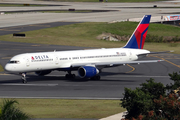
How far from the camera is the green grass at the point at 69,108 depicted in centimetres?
2800

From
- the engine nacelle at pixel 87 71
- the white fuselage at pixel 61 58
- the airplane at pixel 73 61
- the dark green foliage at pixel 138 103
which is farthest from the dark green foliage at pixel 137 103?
the white fuselage at pixel 61 58

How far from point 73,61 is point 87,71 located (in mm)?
3065

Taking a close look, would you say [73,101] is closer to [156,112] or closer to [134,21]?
[156,112]

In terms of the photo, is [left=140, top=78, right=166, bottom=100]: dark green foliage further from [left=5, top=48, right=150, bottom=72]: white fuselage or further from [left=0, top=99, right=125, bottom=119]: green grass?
[left=5, top=48, right=150, bottom=72]: white fuselage

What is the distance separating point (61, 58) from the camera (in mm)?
44906

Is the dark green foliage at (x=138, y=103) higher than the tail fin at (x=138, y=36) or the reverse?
the reverse

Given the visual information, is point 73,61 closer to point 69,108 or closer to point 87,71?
point 87,71

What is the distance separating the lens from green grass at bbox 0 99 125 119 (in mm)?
28000

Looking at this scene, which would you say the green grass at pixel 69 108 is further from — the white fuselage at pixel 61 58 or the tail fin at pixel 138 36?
the tail fin at pixel 138 36

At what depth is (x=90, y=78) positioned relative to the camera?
155 ft

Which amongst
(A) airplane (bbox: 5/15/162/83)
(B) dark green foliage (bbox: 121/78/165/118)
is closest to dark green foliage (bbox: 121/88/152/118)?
(B) dark green foliage (bbox: 121/78/165/118)

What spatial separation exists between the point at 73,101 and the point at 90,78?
46.0 feet

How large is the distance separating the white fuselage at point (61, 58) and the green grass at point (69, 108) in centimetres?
916

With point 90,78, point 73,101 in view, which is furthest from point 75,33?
point 73,101
